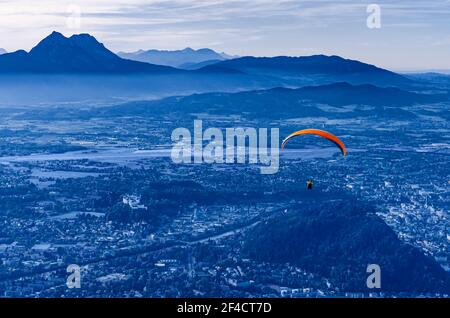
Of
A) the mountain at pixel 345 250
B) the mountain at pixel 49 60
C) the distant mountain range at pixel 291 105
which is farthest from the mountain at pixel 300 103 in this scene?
the mountain at pixel 345 250

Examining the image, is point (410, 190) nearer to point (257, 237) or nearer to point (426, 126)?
point (257, 237)

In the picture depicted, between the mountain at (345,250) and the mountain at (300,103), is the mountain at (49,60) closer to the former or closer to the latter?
the mountain at (300,103)

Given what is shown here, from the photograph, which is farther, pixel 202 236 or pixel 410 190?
pixel 410 190

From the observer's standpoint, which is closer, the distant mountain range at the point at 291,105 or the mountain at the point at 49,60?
the distant mountain range at the point at 291,105

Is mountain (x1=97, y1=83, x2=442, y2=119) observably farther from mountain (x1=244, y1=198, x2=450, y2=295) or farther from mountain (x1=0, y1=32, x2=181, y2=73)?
mountain (x1=244, y1=198, x2=450, y2=295)

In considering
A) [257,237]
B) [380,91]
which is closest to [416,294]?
[257,237]

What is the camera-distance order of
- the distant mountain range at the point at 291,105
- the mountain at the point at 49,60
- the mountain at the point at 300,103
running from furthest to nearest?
1. the mountain at the point at 49,60
2. the mountain at the point at 300,103
3. the distant mountain range at the point at 291,105

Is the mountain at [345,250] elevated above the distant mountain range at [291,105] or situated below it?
below

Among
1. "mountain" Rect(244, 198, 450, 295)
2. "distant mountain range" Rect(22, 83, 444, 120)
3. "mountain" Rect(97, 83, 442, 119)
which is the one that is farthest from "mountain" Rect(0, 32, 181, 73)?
"mountain" Rect(244, 198, 450, 295)
